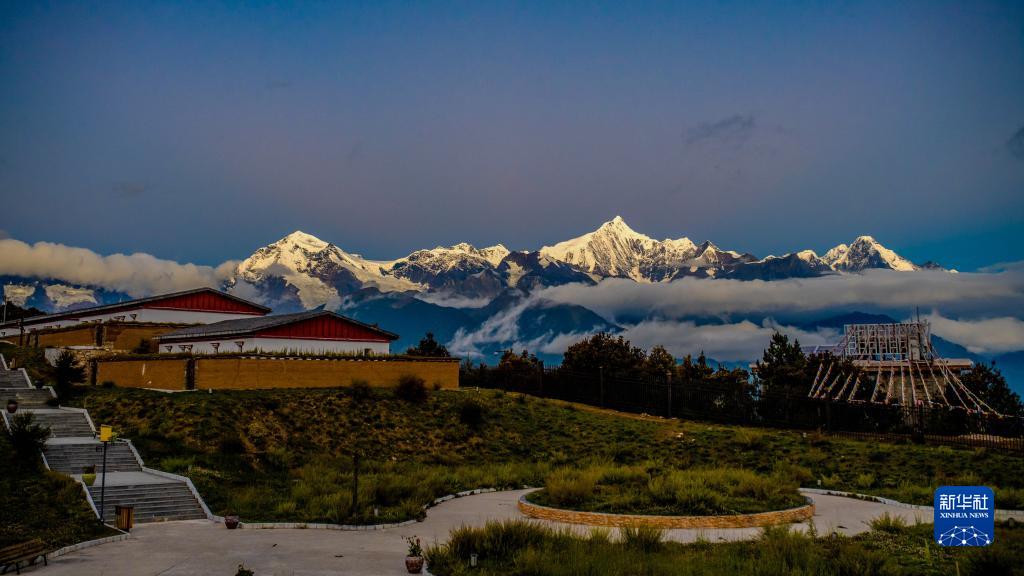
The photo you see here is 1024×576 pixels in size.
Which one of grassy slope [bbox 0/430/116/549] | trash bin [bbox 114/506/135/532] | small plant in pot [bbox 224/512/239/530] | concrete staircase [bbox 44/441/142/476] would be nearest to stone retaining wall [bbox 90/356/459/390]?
concrete staircase [bbox 44/441/142/476]

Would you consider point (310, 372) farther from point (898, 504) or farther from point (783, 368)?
point (783, 368)

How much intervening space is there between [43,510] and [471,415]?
2048cm

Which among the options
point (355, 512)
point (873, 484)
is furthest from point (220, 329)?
point (873, 484)

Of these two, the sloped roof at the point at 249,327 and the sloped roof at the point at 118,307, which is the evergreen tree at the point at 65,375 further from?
the sloped roof at the point at 118,307

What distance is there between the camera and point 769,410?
41344 millimetres

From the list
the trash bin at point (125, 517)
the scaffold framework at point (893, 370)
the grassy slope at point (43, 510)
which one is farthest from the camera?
the scaffold framework at point (893, 370)

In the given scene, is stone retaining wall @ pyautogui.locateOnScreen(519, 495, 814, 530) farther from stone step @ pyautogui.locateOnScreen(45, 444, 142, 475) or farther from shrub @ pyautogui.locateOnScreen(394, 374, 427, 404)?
shrub @ pyautogui.locateOnScreen(394, 374, 427, 404)

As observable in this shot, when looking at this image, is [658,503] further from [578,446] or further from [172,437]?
[172,437]

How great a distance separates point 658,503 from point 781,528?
4820mm

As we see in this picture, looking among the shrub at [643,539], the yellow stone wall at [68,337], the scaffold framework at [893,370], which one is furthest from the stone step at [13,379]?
the scaffold framework at [893,370]

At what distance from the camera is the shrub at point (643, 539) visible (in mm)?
16250

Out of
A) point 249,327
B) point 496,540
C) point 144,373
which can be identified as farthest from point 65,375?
point 496,540

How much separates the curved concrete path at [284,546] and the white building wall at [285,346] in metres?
21.1

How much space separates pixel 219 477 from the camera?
25688 millimetres
